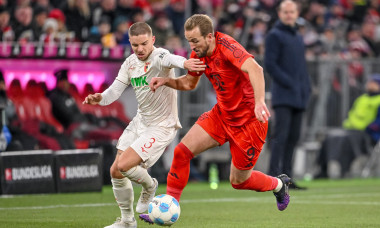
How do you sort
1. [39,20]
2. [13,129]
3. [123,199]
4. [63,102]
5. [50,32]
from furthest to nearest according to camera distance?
1. [39,20]
2. [50,32]
3. [63,102]
4. [13,129]
5. [123,199]

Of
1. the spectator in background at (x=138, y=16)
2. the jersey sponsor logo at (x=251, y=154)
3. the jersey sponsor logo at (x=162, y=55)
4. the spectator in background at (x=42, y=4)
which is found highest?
the spectator in background at (x=42, y=4)

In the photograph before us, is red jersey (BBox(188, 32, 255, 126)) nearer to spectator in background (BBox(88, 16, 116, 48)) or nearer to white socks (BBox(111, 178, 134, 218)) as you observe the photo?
white socks (BBox(111, 178, 134, 218))

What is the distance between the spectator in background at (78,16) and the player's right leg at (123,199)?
8.09 m

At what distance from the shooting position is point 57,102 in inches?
563

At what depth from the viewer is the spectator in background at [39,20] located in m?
15.1

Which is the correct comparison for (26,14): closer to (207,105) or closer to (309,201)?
(207,105)

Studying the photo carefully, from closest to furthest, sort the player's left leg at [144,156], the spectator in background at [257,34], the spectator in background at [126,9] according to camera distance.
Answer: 1. the player's left leg at [144,156]
2. the spectator in background at [126,9]
3. the spectator in background at [257,34]

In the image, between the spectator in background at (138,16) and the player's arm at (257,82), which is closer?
the player's arm at (257,82)

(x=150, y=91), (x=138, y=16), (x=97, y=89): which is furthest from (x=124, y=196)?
A: (x=138, y=16)

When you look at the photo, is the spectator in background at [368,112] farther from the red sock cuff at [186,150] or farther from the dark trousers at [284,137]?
the red sock cuff at [186,150]

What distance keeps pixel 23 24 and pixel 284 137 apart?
17.7 feet

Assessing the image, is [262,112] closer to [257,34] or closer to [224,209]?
[224,209]

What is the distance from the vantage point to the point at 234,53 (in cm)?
773

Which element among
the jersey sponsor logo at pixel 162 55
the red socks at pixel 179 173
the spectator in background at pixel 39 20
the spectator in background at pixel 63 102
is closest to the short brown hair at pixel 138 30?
the jersey sponsor logo at pixel 162 55
